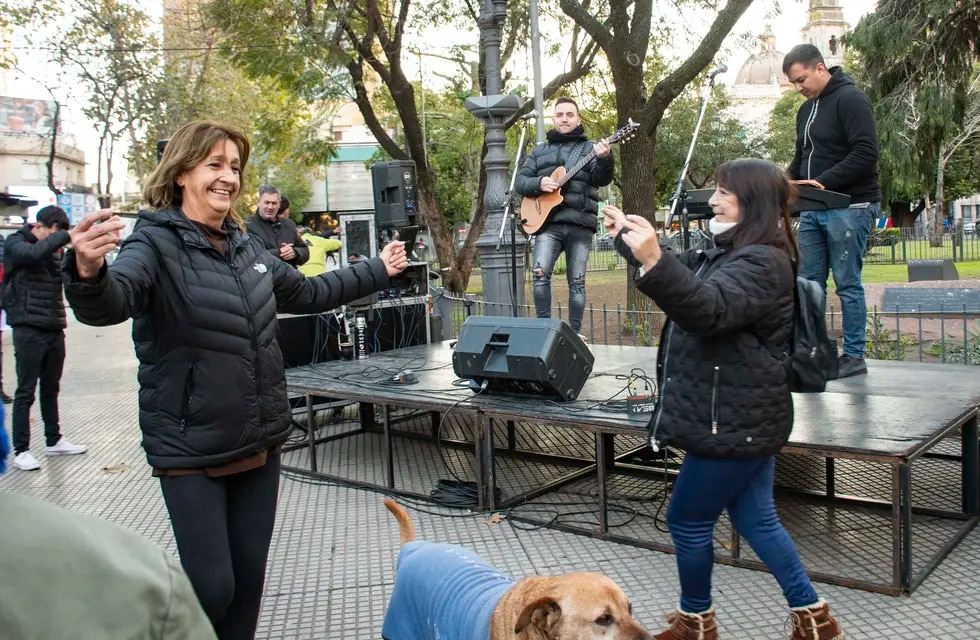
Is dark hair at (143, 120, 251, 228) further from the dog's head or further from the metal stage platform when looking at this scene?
the metal stage platform

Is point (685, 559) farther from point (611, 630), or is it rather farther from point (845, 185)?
point (845, 185)

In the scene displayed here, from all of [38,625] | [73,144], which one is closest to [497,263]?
Answer: [38,625]

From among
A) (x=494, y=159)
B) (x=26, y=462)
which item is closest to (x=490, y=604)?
(x=26, y=462)

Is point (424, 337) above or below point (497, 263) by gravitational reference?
below

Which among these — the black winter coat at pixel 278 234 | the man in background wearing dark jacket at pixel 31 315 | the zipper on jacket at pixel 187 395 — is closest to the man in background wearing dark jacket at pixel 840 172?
the zipper on jacket at pixel 187 395

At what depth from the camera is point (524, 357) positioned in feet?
17.1

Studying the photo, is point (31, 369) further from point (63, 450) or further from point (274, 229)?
point (274, 229)

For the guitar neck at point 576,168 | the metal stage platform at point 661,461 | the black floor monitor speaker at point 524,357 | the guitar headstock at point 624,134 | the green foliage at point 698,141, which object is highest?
the green foliage at point 698,141

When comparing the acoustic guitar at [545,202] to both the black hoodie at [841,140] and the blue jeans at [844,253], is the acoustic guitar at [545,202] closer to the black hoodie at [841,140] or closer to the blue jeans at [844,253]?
the black hoodie at [841,140]

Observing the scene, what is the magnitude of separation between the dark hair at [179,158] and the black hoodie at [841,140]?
399 centimetres

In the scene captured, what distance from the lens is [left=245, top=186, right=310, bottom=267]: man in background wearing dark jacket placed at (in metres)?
7.90

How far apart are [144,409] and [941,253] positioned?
1234 inches

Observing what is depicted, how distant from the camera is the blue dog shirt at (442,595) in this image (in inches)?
104

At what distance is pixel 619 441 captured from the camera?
7.46 m
